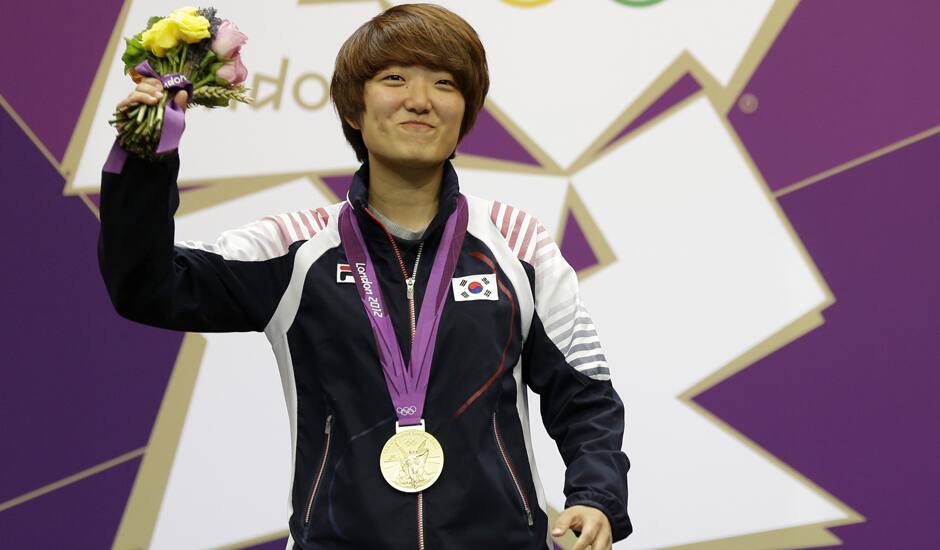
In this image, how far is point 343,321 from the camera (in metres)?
1.74

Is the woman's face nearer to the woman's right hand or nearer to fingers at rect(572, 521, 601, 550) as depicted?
the woman's right hand

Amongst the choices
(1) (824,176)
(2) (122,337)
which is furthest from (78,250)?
(1) (824,176)

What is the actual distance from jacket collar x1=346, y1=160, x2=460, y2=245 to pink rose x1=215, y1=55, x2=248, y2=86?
217mm

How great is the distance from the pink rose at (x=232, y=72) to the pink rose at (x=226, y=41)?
12 millimetres

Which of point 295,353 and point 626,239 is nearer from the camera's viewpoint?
point 295,353

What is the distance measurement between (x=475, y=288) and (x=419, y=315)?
0.28 ft

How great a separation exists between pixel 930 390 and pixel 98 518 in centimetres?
187

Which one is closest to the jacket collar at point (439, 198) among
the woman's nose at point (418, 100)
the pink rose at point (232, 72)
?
the woman's nose at point (418, 100)

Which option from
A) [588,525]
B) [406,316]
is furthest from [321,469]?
[588,525]

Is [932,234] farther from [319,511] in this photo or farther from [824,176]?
[319,511]

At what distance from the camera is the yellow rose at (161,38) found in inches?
65.4

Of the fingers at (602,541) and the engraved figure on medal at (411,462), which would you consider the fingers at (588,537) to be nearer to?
the fingers at (602,541)

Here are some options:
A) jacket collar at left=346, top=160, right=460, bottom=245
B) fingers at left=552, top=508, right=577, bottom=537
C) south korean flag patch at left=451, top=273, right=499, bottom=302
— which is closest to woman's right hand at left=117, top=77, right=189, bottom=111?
jacket collar at left=346, top=160, right=460, bottom=245

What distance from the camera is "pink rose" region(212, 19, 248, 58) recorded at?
1693mm
